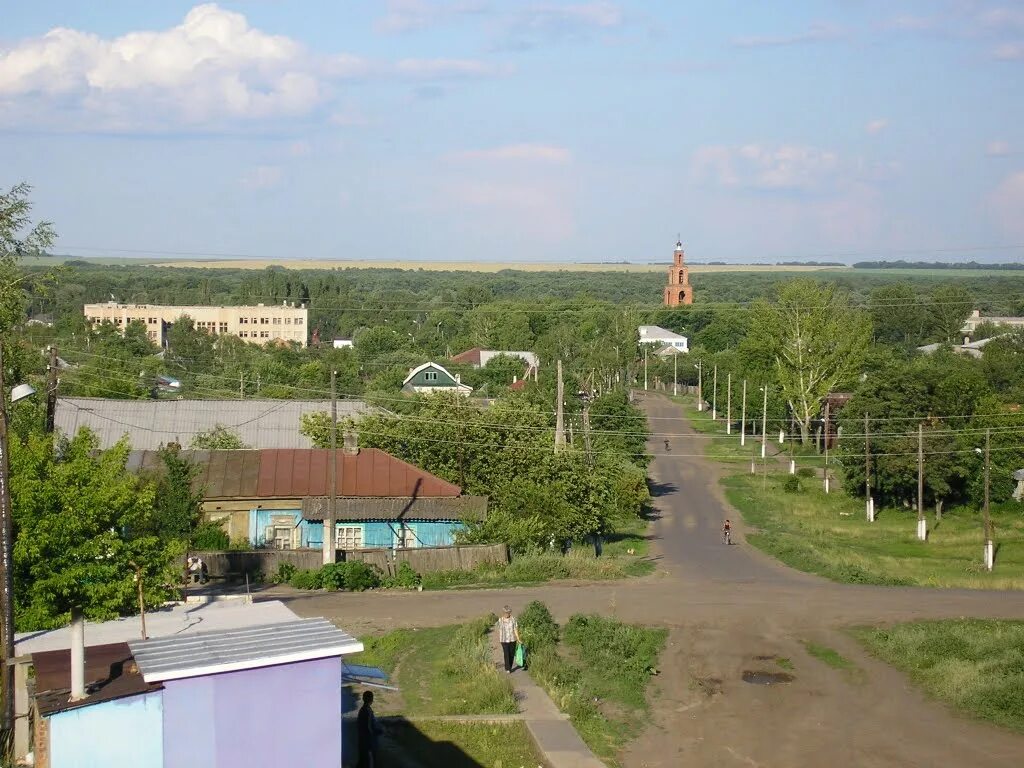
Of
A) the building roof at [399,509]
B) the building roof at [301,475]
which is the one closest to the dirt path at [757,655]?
the building roof at [399,509]

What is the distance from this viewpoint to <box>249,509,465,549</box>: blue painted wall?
3606 centimetres

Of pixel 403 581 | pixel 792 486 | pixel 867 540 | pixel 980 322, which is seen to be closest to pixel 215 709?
pixel 403 581

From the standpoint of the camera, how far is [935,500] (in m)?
51.3

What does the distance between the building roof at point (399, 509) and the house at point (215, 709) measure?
2394cm

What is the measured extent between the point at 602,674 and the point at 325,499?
15.6 meters

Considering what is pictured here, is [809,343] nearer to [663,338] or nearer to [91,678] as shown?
[91,678]

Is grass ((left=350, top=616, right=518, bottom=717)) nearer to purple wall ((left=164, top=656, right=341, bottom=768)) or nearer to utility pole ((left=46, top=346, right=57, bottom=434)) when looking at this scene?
purple wall ((left=164, top=656, right=341, bottom=768))

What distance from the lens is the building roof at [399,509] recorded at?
117 ft

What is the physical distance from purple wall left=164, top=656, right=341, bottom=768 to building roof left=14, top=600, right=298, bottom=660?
172cm

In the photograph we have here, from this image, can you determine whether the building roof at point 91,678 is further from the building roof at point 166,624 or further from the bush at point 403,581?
the bush at point 403,581

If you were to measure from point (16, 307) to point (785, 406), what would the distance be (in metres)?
59.5

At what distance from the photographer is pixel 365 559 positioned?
33125mm

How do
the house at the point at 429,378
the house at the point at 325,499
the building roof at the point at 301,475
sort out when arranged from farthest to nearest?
the house at the point at 429,378
the building roof at the point at 301,475
the house at the point at 325,499

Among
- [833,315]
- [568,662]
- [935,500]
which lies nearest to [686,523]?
[935,500]
